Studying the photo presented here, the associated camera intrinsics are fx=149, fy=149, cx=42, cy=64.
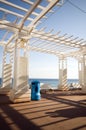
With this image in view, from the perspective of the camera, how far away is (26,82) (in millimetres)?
8734

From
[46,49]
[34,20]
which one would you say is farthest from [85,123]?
[46,49]

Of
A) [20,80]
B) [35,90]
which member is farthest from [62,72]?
[20,80]

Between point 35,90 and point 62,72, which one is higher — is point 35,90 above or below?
below

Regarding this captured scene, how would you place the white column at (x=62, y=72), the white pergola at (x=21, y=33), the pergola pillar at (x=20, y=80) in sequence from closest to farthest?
the white pergola at (x=21, y=33) < the pergola pillar at (x=20, y=80) < the white column at (x=62, y=72)

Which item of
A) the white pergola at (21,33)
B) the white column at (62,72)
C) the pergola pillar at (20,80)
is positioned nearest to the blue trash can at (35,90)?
the pergola pillar at (20,80)

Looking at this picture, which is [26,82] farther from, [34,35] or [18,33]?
[34,35]

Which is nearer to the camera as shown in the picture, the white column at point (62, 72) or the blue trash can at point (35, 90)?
the blue trash can at point (35, 90)

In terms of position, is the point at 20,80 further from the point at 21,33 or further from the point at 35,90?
the point at 21,33

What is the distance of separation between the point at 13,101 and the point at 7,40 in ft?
18.7

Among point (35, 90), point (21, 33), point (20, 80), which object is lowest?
point (35, 90)

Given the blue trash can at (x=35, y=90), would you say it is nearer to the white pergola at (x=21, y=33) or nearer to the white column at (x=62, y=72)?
the white pergola at (x=21, y=33)

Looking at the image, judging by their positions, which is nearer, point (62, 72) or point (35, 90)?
point (35, 90)

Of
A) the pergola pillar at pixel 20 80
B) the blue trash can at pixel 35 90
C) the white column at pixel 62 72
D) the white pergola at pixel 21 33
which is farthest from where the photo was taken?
the white column at pixel 62 72

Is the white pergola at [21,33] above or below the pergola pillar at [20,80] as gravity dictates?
above
